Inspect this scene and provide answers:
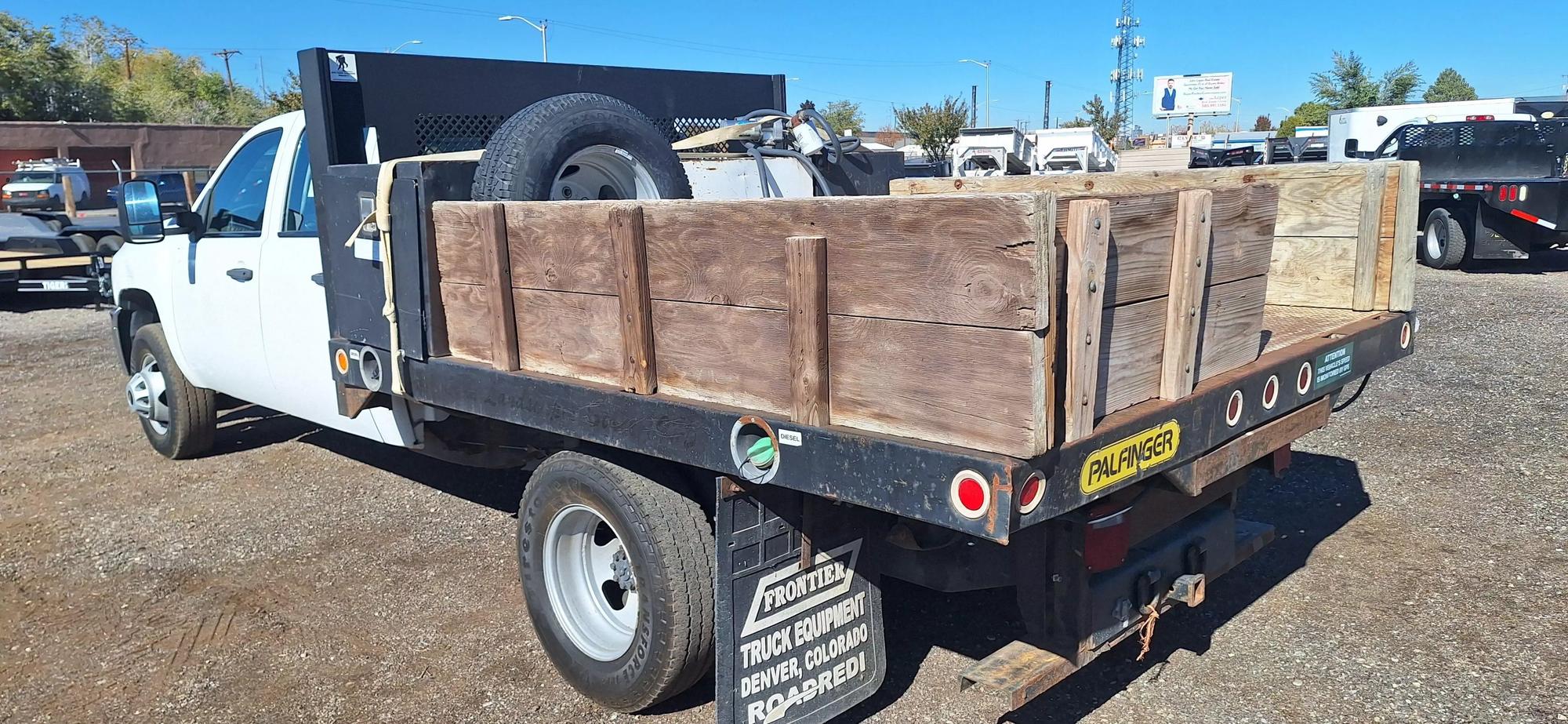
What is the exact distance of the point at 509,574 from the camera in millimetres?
4574

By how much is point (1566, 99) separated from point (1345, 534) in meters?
19.3

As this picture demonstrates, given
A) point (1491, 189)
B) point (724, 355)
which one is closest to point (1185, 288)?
point (724, 355)

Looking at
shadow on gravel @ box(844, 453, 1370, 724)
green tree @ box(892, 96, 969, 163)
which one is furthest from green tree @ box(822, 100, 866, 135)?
shadow on gravel @ box(844, 453, 1370, 724)

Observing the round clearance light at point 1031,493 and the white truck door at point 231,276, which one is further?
the white truck door at point 231,276

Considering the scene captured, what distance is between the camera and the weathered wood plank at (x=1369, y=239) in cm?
361

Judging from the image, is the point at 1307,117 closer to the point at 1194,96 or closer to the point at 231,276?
the point at 1194,96

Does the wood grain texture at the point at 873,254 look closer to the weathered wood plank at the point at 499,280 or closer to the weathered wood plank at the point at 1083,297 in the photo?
the weathered wood plank at the point at 1083,297

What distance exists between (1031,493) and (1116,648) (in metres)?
1.83

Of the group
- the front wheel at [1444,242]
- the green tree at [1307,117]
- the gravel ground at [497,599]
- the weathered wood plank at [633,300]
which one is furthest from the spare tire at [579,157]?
the green tree at [1307,117]

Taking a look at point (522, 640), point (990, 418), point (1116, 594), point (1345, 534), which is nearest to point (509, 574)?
point (522, 640)

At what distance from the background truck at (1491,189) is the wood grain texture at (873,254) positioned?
491 inches

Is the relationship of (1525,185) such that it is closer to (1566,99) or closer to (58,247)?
(1566,99)

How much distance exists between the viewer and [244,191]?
205 inches

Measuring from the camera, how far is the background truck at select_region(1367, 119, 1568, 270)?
12758 mm
